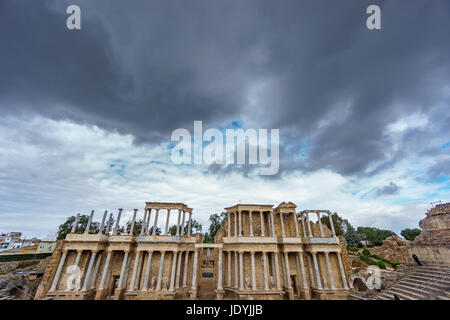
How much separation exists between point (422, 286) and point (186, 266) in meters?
22.6

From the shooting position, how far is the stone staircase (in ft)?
41.7

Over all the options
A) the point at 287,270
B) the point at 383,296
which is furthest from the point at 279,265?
the point at 383,296

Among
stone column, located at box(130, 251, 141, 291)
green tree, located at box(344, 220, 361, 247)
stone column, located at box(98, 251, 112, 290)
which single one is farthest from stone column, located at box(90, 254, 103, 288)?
green tree, located at box(344, 220, 361, 247)

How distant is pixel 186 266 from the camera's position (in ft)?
77.9

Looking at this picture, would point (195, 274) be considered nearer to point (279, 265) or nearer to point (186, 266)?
point (186, 266)

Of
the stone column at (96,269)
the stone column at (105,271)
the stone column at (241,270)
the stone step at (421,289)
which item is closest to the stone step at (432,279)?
the stone step at (421,289)

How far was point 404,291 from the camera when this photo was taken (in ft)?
48.1

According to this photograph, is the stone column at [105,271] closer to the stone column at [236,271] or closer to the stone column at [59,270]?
the stone column at [59,270]

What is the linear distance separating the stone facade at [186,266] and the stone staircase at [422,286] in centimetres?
588

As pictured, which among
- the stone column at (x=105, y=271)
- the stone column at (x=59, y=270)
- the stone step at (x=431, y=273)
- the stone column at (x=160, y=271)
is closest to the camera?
the stone step at (x=431, y=273)

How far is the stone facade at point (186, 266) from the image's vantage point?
68.5ft

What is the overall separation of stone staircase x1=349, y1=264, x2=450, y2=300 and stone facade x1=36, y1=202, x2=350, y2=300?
5884 mm

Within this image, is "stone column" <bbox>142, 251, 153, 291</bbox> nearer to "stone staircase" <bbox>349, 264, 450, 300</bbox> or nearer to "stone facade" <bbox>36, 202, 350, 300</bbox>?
"stone facade" <bbox>36, 202, 350, 300</bbox>
